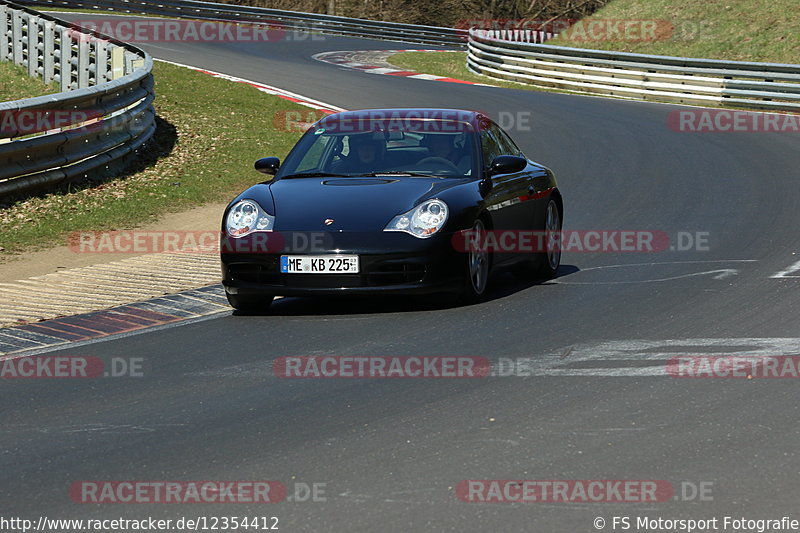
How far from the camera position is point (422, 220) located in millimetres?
9430

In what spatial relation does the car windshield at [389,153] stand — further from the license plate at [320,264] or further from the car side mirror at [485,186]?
the license plate at [320,264]

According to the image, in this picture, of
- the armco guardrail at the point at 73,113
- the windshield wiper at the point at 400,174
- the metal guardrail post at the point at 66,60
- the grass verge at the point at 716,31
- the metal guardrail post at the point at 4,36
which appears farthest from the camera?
the grass verge at the point at 716,31

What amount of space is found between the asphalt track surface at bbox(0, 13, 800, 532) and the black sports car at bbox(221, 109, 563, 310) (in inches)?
11.4

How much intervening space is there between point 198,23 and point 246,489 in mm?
41093

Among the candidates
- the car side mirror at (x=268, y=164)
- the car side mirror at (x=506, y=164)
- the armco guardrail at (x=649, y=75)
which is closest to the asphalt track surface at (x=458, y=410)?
the car side mirror at (x=506, y=164)

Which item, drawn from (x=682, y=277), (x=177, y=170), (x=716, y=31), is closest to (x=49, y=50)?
(x=177, y=170)

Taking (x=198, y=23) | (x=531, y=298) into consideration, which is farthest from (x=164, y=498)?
(x=198, y=23)

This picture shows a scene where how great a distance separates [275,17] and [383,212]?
38.1 meters

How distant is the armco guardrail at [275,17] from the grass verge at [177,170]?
21739 millimetres

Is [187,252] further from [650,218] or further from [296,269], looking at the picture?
[650,218]

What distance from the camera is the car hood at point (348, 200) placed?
30.8ft

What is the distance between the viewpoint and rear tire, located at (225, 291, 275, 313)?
31.7 feet

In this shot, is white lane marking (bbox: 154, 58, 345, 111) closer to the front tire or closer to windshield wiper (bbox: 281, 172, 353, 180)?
windshield wiper (bbox: 281, 172, 353, 180)

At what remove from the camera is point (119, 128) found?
1619 centimetres
